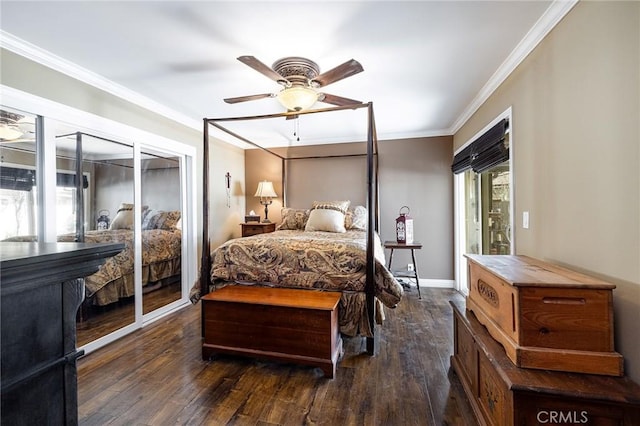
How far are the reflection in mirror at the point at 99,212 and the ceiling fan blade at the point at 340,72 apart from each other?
2.07 meters

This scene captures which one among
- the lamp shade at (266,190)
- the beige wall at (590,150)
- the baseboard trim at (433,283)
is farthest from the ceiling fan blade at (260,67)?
the baseboard trim at (433,283)

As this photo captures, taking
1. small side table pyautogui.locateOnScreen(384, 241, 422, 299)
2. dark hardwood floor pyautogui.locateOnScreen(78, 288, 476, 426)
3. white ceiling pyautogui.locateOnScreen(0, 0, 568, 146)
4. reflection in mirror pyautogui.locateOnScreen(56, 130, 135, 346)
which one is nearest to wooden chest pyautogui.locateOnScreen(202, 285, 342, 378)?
dark hardwood floor pyautogui.locateOnScreen(78, 288, 476, 426)

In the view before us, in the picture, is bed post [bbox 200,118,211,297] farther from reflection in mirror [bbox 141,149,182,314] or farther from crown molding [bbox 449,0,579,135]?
crown molding [bbox 449,0,579,135]

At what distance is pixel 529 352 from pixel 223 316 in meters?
1.92

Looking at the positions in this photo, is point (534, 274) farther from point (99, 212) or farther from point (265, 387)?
point (99, 212)

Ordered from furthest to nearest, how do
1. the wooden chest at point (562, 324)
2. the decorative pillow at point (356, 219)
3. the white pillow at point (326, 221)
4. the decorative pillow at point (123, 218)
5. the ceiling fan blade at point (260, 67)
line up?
the decorative pillow at point (356, 219) < the white pillow at point (326, 221) < the decorative pillow at point (123, 218) < the ceiling fan blade at point (260, 67) < the wooden chest at point (562, 324)

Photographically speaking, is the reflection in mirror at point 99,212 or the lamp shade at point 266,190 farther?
the lamp shade at point 266,190

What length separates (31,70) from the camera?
2076mm

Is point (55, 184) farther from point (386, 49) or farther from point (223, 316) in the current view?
point (386, 49)

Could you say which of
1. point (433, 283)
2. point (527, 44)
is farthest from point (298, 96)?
point (433, 283)

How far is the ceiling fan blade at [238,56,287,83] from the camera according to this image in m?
1.80

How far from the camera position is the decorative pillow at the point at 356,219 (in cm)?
398

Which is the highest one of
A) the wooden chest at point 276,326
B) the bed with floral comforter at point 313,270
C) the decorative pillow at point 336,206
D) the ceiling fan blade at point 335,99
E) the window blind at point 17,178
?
the ceiling fan blade at point 335,99

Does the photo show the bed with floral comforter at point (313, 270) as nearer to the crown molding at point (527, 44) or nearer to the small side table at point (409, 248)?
the small side table at point (409, 248)
